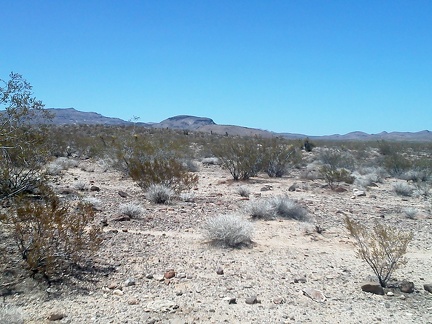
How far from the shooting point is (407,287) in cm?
629

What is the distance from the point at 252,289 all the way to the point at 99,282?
2.23 metres

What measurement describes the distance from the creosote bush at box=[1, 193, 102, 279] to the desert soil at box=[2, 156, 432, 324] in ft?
1.11

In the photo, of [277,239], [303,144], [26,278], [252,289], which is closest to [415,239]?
[277,239]

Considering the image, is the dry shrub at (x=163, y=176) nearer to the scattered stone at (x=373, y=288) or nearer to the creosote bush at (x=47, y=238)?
the creosote bush at (x=47, y=238)

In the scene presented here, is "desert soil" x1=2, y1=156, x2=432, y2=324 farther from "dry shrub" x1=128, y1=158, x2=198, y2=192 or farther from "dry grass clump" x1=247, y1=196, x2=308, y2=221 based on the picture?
"dry shrub" x1=128, y1=158, x2=198, y2=192

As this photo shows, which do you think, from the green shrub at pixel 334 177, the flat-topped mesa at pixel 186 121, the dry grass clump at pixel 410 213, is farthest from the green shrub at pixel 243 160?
the flat-topped mesa at pixel 186 121

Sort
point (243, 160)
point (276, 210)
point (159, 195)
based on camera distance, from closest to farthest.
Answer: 1. point (276, 210)
2. point (159, 195)
3. point (243, 160)

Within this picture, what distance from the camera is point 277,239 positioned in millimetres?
9258

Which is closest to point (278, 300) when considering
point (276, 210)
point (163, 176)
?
point (276, 210)

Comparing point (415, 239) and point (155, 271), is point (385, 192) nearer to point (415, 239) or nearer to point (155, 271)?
point (415, 239)

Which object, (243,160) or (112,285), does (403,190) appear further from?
(112,285)

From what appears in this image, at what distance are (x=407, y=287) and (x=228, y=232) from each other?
130 inches

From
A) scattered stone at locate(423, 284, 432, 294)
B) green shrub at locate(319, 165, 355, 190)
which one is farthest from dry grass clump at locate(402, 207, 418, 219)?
scattered stone at locate(423, 284, 432, 294)

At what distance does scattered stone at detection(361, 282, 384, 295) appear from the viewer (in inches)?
246
